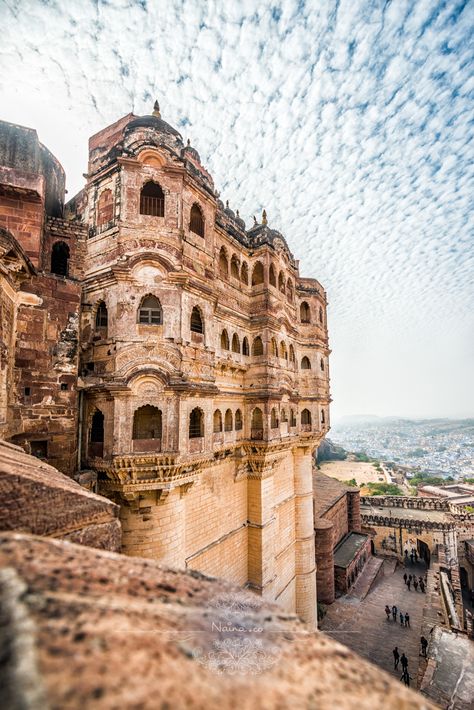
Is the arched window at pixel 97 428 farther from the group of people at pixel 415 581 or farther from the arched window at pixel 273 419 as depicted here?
the group of people at pixel 415 581

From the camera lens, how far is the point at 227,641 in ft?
4.06

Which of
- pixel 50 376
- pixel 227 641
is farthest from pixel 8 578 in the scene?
pixel 50 376

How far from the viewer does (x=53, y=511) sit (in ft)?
8.62

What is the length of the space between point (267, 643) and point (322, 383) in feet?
61.0

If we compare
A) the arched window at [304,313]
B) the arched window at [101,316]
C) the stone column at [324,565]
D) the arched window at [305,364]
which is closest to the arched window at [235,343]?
the arched window at [101,316]

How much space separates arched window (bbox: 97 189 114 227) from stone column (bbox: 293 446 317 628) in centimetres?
1379

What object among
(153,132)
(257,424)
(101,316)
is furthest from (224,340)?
(153,132)

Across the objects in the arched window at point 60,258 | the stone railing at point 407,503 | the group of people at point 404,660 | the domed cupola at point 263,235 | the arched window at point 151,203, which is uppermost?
the domed cupola at point 263,235

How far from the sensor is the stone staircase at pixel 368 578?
2121 cm

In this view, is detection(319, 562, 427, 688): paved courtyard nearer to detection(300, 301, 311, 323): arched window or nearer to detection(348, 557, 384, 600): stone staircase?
detection(348, 557, 384, 600): stone staircase

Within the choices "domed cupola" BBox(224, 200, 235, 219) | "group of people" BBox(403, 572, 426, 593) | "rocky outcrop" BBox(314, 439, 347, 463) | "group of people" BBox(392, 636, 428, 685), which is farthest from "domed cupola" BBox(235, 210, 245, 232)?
"rocky outcrop" BBox(314, 439, 347, 463)

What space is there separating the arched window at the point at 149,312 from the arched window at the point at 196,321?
124 cm

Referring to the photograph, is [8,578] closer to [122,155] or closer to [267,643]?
[267,643]

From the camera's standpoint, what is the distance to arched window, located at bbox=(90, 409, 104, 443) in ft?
31.5
